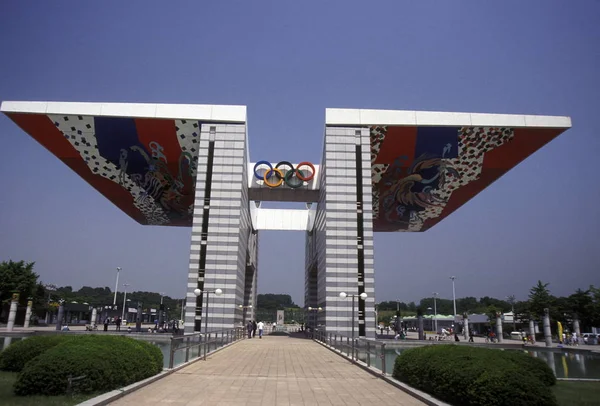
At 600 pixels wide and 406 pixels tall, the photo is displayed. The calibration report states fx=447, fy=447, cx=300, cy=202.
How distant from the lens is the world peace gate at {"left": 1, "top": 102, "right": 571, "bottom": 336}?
33406 mm

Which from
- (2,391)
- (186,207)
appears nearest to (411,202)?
(186,207)

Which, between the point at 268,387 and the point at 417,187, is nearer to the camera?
the point at 268,387

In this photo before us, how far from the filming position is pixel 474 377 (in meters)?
8.83

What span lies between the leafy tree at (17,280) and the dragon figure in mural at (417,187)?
4401 cm

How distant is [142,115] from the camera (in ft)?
109

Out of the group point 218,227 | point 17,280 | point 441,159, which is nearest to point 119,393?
point 218,227

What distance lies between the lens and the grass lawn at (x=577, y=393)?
33.4 feet

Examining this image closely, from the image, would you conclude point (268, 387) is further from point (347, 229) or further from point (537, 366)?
point (347, 229)

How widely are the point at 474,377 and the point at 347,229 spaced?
2636cm

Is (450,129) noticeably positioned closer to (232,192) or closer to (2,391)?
(232,192)

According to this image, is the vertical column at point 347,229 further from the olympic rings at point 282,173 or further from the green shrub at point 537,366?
the green shrub at point 537,366

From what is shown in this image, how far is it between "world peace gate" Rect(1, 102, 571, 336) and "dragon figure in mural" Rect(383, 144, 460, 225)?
0.58 feet

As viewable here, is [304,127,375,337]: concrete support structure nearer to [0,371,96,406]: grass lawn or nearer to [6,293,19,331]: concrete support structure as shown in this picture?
[0,371,96,406]: grass lawn

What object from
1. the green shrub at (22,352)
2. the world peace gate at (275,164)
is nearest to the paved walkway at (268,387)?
the green shrub at (22,352)
